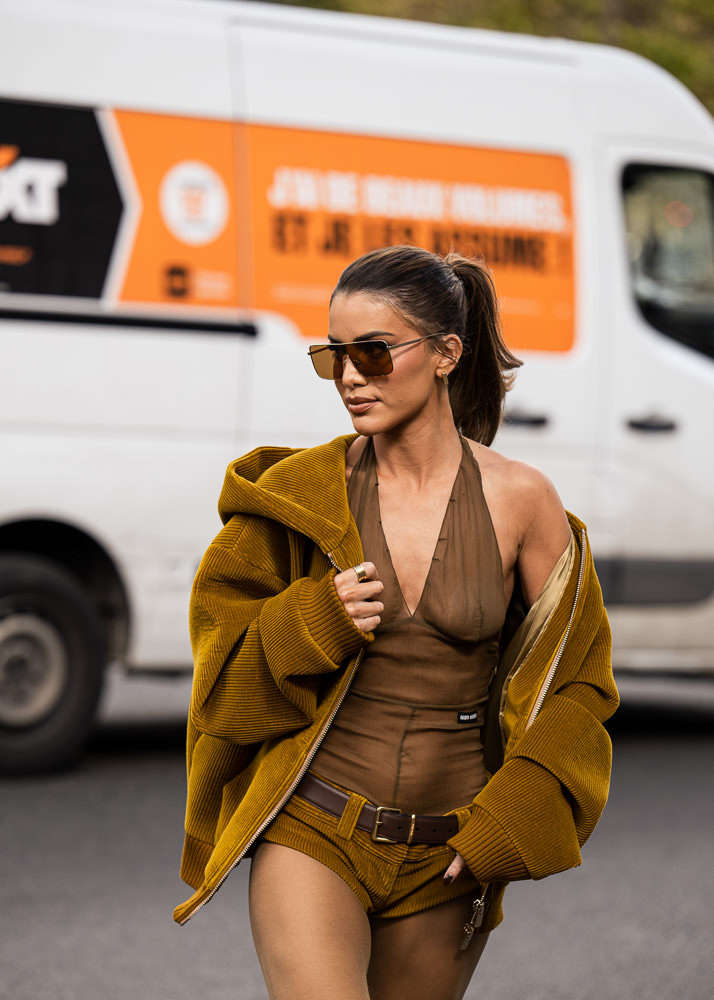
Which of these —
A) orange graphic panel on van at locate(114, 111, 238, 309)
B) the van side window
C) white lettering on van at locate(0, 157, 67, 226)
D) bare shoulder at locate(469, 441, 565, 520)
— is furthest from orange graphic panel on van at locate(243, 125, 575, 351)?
bare shoulder at locate(469, 441, 565, 520)

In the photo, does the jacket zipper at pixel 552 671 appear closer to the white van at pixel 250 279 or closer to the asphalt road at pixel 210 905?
the asphalt road at pixel 210 905

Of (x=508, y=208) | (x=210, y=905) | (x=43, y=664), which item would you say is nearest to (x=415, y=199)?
(x=508, y=208)

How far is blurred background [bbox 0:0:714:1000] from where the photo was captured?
661 centimetres

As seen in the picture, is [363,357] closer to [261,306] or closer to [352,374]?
[352,374]

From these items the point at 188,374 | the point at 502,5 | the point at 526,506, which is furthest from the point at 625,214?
the point at 502,5

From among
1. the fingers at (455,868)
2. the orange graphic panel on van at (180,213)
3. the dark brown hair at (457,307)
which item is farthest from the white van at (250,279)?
the fingers at (455,868)

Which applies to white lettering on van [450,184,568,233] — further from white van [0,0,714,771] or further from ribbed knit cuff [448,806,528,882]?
ribbed knit cuff [448,806,528,882]

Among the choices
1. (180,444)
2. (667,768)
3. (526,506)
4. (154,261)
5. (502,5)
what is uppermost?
(502,5)

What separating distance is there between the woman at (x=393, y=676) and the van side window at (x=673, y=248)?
5.11 m

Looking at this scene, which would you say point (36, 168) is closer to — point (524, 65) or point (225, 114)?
point (225, 114)

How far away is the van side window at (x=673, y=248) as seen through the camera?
7695mm

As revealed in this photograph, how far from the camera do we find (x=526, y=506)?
8.98ft

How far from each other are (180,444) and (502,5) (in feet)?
81.7

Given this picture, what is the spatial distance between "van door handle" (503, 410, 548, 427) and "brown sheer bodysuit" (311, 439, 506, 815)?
4.63 m
